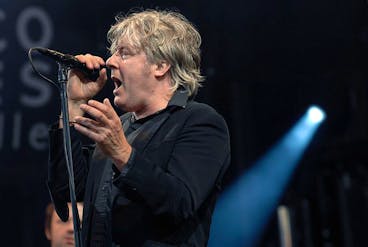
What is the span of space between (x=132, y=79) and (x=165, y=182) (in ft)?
1.30

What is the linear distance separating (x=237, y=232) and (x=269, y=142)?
0.78 metres

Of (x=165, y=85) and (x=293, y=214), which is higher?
(x=165, y=85)

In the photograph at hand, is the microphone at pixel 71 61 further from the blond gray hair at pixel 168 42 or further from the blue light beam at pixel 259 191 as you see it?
the blue light beam at pixel 259 191

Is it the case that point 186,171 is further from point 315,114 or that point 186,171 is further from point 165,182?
point 315,114

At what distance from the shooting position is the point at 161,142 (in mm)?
1610

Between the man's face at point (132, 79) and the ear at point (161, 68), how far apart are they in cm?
1

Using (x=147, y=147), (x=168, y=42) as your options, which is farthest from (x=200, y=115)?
(x=168, y=42)

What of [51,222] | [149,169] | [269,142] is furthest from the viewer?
[269,142]

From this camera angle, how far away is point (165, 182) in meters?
1.47

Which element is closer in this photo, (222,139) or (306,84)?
(222,139)

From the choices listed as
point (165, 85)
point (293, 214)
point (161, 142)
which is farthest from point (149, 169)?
point (293, 214)

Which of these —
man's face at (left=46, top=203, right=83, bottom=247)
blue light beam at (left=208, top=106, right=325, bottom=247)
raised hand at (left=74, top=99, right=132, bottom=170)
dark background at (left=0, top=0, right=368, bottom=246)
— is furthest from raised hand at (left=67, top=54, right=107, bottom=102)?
blue light beam at (left=208, top=106, right=325, bottom=247)

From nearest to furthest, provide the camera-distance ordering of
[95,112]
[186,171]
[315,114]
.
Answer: [95,112] < [186,171] < [315,114]

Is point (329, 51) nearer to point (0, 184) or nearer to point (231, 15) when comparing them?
point (231, 15)
